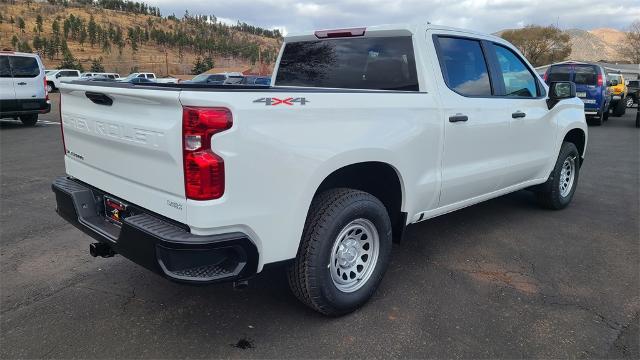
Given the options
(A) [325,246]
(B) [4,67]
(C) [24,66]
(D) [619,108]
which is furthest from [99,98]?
(D) [619,108]

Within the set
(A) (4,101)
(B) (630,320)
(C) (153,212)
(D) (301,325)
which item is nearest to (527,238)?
(B) (630,320)

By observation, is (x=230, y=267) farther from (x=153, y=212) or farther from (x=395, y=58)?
(x=395, y=58)

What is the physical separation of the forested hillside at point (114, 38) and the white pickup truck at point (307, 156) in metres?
50.1

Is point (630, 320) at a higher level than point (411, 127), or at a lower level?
lower

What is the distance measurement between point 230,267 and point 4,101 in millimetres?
13096

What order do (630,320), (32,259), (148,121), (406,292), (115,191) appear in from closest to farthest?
(148,121) < (115,191) < (630,320) < (406,292) < (32,259)

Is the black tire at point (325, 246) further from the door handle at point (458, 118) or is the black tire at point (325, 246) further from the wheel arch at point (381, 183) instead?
the door handle at point (458, 118)

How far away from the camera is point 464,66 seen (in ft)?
13.1

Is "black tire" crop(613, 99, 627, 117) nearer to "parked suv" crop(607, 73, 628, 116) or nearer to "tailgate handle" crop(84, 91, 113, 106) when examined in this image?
"parked suv" crop(607, 73, 628, 116)

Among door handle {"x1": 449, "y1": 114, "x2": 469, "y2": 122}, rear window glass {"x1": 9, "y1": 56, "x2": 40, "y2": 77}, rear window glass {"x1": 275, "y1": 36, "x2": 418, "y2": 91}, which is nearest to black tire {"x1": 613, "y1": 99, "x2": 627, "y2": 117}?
door handle {"x1": 449, "y1": 114, "x2": 469, "y2": 122}

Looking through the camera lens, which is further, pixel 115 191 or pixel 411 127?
pixel 411 127

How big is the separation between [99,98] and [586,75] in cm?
1550

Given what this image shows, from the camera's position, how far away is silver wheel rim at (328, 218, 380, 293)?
309 cm

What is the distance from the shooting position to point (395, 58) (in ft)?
12.3
